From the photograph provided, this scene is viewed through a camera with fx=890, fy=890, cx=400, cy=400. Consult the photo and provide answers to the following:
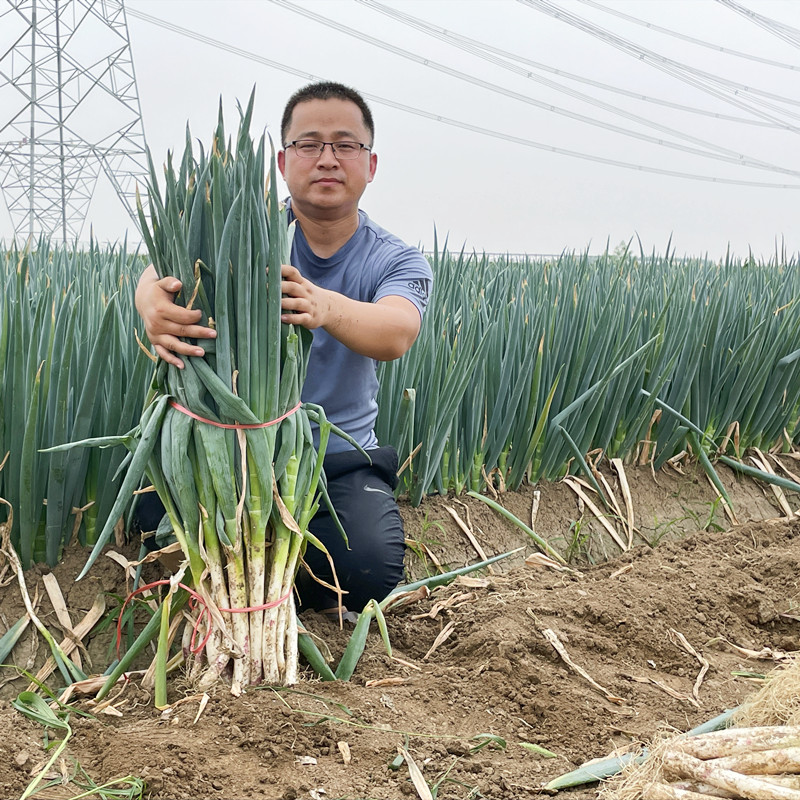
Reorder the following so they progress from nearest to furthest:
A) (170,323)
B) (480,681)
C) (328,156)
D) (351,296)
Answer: (170,323)
(480,681)
(328,156)
(351,296)

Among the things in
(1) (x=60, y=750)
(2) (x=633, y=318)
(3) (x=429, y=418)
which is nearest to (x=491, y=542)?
(3) (x=429, y=418)

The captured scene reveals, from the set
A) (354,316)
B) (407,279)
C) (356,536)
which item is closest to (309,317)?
(354,316)

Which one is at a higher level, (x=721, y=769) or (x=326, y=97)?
(x=326, y=97)

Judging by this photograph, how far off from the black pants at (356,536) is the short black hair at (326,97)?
2.30 ft

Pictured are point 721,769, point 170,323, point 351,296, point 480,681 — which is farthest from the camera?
point 351,296

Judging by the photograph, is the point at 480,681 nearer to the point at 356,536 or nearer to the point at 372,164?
the point at 356,536

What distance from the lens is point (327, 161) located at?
1.79m

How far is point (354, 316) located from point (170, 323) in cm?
34

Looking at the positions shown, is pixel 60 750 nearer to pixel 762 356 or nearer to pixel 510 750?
pixel 510 750

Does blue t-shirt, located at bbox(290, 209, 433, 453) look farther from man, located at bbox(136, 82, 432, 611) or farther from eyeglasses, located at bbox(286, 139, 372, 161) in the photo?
eyeglasses, located at bbox(286, 139, 372, 161)

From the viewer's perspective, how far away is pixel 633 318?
282 cm

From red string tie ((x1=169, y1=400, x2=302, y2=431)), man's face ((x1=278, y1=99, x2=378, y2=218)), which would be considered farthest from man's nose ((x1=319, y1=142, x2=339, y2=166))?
red string tie ((x1=169, y1=400, x2=302, y2=431))

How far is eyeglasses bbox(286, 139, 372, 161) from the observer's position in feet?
5.91

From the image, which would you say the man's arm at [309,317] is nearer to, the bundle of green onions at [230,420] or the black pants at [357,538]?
the bundle of green onions at [230,420]
